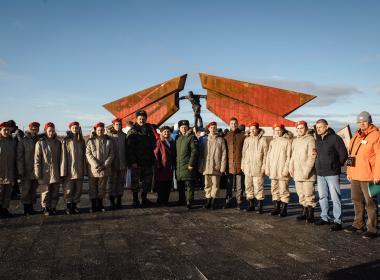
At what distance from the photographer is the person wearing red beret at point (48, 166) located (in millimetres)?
6270

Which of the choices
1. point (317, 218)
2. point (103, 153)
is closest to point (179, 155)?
point (103, 153)

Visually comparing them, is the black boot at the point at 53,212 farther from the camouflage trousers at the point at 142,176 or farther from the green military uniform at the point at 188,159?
the green military uniform at the point at 188,159

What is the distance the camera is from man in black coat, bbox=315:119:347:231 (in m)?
5.39

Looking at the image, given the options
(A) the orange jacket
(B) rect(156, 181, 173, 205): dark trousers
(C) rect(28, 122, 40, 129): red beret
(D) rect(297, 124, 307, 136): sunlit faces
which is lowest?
(B) rect(156, 181, 173, 205): dark trousers

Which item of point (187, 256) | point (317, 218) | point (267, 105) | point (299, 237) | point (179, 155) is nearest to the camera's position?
point (187, 256)

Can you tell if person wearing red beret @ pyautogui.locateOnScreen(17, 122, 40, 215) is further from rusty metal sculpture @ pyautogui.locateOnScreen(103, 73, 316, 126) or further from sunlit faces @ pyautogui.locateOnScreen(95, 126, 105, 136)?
rusty metal sculpture @ pyautogui.locateOnScreen(103, 73, 316, 126)

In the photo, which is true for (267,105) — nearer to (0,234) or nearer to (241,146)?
(241,146)

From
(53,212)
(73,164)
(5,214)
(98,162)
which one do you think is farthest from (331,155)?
(5,214)

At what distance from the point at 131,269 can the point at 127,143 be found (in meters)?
3.97

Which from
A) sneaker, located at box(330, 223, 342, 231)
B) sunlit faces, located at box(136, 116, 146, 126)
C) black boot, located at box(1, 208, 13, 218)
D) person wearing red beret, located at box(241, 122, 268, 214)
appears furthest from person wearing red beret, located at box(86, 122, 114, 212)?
sneaker, located at box(330, 223, 342, 231)

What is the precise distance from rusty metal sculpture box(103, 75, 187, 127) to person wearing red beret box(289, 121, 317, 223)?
8.13m

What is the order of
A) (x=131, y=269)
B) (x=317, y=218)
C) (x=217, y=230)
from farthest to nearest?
(x=317, y=218) → (x=217, y=230) → (x=131, y=269)

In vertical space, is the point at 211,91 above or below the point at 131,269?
above

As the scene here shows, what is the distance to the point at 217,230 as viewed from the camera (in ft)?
17.1
